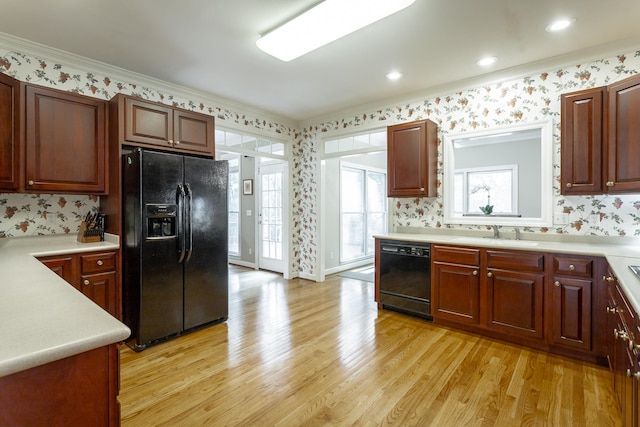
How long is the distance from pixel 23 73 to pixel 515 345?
191 inches

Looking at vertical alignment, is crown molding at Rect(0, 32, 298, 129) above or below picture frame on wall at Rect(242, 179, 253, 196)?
above

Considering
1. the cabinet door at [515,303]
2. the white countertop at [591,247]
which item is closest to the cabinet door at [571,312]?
the cabinet door at [515,303]

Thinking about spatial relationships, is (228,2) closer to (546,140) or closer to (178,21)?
(178,21)

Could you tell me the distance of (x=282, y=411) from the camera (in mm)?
1892

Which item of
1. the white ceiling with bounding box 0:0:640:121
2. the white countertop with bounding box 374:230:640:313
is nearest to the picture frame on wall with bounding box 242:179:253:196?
the white ceiling with bounding box 0:0:640:121

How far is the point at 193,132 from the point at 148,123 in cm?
44

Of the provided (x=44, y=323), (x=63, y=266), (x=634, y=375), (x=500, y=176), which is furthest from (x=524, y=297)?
(x=63, y=266)

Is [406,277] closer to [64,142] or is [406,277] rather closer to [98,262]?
[98,262]

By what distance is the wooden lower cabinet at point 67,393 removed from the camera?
743mm

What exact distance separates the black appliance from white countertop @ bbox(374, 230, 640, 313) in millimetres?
115

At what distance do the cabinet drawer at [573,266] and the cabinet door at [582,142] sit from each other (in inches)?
23.6

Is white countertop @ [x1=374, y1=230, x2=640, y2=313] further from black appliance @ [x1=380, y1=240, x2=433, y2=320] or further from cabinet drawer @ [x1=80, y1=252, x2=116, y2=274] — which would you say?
cabinet drawer @ [x1=80, y1=252, x2=116, y2=274]

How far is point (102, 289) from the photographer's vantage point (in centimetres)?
267

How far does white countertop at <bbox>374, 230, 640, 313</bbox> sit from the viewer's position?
63.8 inches
